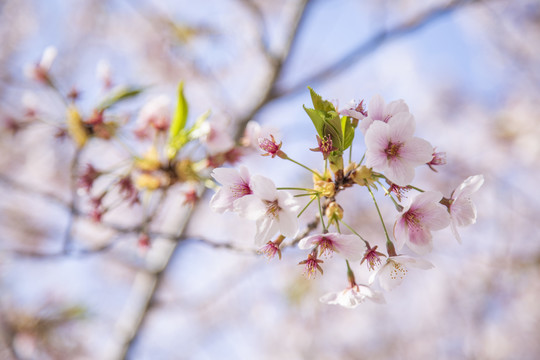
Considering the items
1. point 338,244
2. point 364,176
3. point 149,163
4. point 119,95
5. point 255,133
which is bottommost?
point 338,244

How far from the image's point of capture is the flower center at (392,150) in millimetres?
1004

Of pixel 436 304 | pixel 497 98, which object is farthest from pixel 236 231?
pixel 497 98

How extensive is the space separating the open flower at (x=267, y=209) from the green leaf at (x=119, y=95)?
916 mm

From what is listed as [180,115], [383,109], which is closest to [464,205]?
[383,109]

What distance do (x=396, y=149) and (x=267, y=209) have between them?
1.39 feet

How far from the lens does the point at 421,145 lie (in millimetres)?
1041

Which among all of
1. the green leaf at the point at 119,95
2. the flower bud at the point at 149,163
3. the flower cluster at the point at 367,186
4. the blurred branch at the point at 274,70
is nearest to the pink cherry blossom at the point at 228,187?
the flower cluster at the point at 367,186

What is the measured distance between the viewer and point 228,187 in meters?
1.12

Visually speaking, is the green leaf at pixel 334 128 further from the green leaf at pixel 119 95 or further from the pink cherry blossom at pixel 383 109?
the green leaf at pixel 119 95

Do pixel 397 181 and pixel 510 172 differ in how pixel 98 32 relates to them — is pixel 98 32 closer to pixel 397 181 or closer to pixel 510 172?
pixel 397 181

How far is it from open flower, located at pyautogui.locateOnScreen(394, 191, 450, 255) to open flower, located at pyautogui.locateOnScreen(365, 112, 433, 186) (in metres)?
0.10

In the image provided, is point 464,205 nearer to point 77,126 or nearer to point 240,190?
point 240,190

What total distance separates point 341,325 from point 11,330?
24.1 feet

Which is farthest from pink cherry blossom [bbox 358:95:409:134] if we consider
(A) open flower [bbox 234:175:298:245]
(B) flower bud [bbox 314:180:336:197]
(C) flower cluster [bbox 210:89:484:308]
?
(A) open flower [bbox 234:175:298:245]
